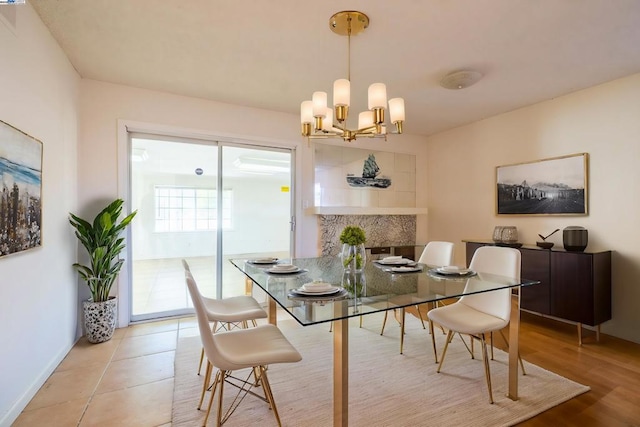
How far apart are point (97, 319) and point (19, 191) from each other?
142 cm

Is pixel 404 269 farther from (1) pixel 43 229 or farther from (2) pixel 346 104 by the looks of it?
(1) pixel 43 229

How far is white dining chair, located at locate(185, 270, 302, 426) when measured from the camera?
1.46 meters

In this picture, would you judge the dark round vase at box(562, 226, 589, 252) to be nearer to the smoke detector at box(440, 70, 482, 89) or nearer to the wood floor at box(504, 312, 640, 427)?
the wood floor at box(504, 312, 640, 427)

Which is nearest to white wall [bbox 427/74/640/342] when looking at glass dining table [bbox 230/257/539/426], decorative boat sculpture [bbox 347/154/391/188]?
decorative boat sculpture [bbox 347/154/391/188]

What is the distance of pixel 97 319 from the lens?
2711 mm

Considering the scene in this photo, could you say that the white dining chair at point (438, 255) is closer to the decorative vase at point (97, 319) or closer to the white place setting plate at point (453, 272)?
the white place setting plate at point (453, 272)

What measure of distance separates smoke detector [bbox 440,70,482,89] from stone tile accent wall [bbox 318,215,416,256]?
210 centimetres

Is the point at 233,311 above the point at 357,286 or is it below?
below

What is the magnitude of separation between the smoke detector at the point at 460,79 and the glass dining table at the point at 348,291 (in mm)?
1725

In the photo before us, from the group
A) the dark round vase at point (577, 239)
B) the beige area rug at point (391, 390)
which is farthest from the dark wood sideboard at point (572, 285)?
the beige area rug at point (391, 390)

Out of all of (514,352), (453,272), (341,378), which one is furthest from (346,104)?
(514,352)

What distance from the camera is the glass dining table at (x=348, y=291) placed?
1.42 meters

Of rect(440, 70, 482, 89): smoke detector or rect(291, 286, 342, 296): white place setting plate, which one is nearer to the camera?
rect(291, 286, 342, 296): white place setting plate

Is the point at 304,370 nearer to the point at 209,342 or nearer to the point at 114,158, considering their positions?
the point at 209,342
